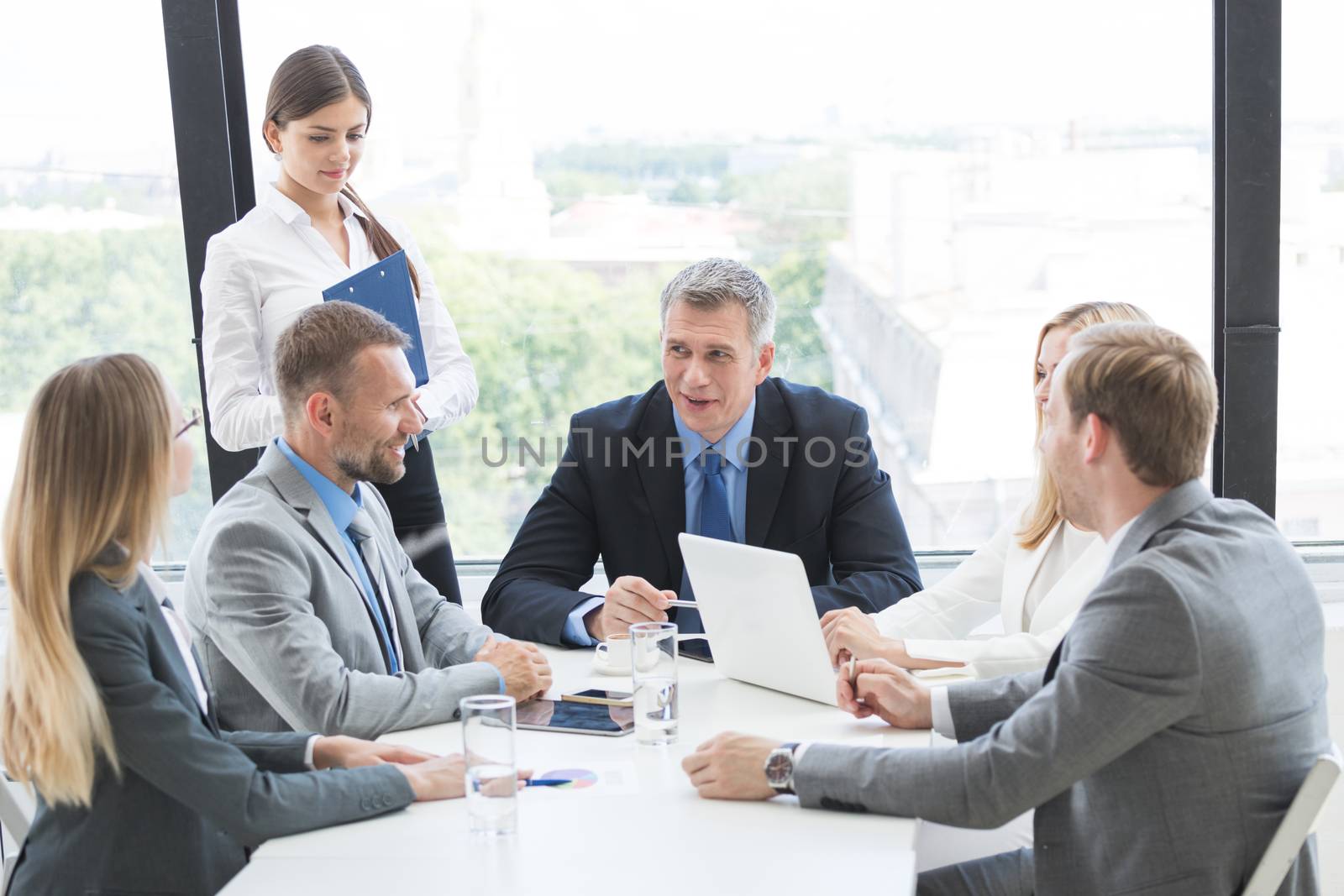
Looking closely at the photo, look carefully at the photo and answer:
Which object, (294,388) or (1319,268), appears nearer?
(294,388)

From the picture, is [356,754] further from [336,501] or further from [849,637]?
[849,637]

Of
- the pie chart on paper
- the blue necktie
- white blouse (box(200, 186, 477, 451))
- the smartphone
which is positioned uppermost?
white blouse (box(200, 186, 477, 451))

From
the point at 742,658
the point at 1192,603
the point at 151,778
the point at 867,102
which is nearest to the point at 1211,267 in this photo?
the point at 867,102

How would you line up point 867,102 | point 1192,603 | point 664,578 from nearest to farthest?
point 1192,603, point 664,578, point 867,102

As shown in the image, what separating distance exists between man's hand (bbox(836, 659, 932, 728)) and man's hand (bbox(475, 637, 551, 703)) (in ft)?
1.65

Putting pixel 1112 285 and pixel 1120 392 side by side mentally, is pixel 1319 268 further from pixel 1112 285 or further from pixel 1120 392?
pixel 1120 392

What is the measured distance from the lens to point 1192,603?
Answer: 1.54 meters

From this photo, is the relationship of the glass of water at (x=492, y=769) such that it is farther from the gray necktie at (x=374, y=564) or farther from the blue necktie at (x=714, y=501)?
the blue necktie at (x=714, y=501)

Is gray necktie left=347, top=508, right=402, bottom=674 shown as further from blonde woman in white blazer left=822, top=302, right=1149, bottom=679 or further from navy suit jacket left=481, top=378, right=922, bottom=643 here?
blonde woman in white blazer left=822, top=302, right=1149, bottom=679

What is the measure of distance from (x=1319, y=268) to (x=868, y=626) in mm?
1973

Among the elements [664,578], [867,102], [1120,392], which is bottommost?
[664,578]

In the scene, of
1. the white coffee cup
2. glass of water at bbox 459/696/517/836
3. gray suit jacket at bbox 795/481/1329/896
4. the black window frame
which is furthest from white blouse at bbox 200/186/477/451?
gray suit jacket at bbox 795/481/1329/896

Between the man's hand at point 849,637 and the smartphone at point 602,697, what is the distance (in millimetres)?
375

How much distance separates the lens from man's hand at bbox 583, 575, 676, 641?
244 centimetres
